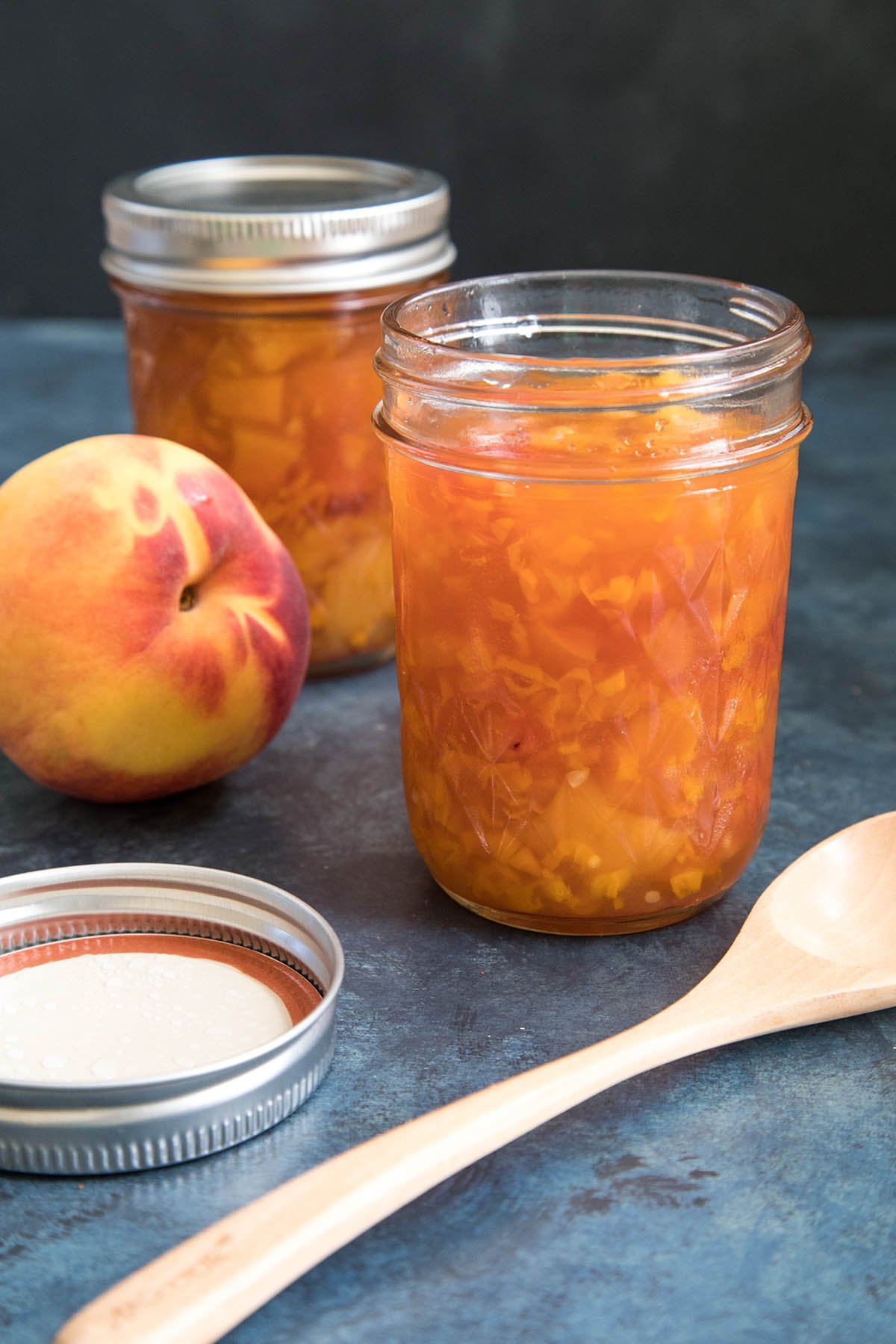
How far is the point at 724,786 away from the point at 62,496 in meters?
0.40

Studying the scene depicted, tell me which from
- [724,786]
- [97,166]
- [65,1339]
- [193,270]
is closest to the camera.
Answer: [65,1339]

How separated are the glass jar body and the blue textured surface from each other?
0.14 m

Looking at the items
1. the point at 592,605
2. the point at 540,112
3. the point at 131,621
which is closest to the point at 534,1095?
the point at 592,605

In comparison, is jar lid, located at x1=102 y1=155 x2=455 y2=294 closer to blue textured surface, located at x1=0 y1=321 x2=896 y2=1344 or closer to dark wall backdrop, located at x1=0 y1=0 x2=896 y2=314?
blue textured surface, located at x1=0 y1=321 x2=896 y2=1344

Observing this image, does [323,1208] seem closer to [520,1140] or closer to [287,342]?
[520,1140]

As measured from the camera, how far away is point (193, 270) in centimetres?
101

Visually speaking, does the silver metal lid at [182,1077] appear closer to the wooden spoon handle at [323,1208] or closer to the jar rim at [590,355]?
the wooden spoon handle at [323,1208]

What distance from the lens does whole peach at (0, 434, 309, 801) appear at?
2.78ft

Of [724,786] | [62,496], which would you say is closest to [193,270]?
[62,496]

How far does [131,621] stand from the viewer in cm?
85

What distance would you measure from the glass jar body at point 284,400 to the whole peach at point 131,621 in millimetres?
118

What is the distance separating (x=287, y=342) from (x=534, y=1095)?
1.94ft

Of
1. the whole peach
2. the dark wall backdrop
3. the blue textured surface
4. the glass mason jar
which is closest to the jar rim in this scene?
the glass mason jar

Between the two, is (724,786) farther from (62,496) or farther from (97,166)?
(97,166)
